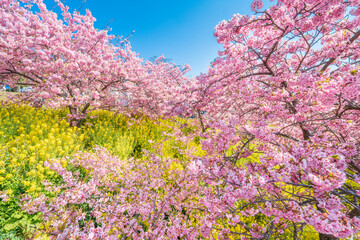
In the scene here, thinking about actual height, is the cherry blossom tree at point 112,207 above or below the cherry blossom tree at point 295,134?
below

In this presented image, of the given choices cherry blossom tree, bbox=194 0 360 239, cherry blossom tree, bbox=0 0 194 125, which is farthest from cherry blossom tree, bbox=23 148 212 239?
cherry blossom tree, bbox=0 0 194 125

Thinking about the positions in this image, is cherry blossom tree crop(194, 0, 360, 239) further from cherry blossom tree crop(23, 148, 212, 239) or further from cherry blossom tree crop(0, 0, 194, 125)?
cherry blossom tree crop(0, 0, 194, 125)

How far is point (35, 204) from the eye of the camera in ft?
6.11

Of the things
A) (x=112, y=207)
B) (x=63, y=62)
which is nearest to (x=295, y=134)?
(x=112, y=207)

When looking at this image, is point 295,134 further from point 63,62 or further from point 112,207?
point 63,62

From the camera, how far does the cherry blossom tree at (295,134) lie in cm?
110

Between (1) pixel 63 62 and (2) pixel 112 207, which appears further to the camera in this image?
(1) pixel 63 62

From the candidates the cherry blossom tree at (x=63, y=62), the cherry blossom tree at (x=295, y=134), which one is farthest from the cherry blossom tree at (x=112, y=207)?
the cherry blossom tree at (x=63, y=62)

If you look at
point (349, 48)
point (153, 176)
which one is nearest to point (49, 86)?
point (153, 176)

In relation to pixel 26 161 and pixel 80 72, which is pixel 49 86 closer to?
pixel 80 72

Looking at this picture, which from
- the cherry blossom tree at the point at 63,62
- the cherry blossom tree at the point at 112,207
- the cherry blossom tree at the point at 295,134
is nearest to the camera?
the cherry blossom tree at the point at 295,134

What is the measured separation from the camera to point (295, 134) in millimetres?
4031

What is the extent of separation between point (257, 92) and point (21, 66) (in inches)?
304

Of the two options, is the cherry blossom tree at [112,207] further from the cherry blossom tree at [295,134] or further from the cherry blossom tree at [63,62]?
the cherry blossom tree at [63,62]
